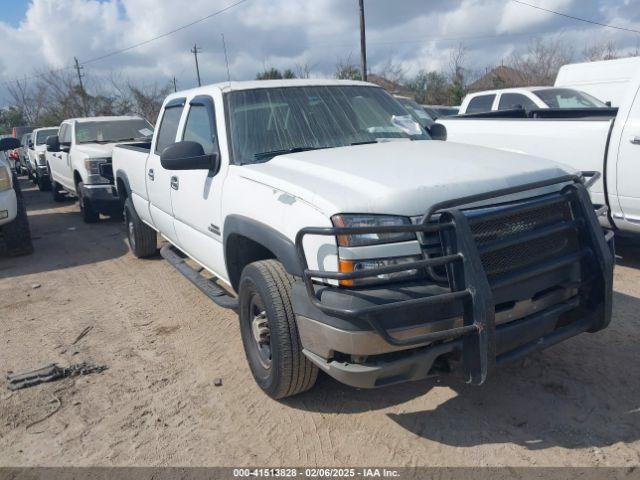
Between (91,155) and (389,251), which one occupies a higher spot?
(91,155)

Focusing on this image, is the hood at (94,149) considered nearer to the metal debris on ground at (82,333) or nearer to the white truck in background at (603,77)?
the metal debris on ground at (82,333)

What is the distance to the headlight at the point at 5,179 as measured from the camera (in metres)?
7.16

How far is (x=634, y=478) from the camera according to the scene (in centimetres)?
252

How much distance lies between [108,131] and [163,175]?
6.16 meters

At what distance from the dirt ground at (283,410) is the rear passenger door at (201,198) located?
2.37 ft

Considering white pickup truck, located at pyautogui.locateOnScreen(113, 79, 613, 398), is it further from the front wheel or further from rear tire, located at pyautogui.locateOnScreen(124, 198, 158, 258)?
the front wheel

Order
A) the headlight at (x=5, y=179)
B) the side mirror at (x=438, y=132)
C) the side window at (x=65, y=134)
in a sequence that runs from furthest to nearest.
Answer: the side window at (x=65, y=134) < the headlight at (x=5, y=179) < the side mirror at (x=438, y=132)

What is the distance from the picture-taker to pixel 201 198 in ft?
13.2

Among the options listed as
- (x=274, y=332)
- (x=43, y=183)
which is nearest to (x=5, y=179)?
(x=274, y=332)

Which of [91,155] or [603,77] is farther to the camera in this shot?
[603,77]

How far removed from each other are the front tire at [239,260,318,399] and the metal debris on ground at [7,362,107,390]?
1.33 m

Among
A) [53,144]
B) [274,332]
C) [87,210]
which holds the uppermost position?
[53,144]

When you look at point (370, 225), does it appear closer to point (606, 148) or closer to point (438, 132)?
point (438, 132)

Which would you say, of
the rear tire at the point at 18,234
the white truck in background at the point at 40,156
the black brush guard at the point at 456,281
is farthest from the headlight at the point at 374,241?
the white truck in background at the point at 40,156
